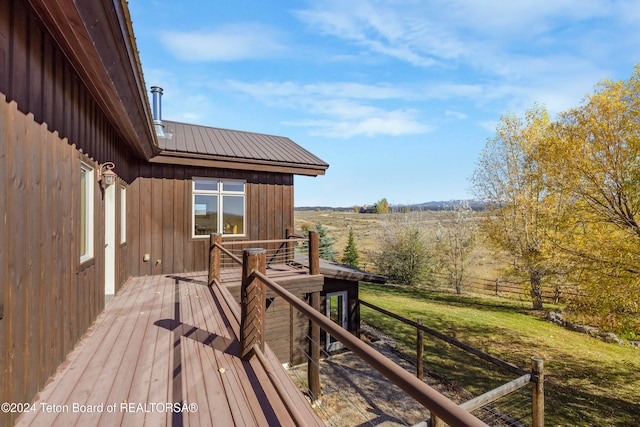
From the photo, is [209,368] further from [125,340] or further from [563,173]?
[563,173]

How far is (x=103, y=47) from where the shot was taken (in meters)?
2.31

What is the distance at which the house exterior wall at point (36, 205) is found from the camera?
188 cm

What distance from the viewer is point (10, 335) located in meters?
1.89

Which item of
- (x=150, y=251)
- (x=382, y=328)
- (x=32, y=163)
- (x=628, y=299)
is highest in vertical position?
(x=32, y=163)

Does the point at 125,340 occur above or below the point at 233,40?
below

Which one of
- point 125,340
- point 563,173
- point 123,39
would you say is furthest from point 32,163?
point 563,173

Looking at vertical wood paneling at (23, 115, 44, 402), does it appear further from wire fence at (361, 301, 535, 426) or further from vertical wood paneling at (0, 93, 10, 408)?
wire fence at (361, 301, 535, 426)

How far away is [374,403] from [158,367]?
18.6 feet

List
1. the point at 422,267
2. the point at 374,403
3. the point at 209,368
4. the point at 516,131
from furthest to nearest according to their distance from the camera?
the point at 422,267 → the point at 516,131 → the point at 374,403 → the point at 209,368

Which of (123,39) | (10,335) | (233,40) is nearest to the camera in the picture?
(10,335)

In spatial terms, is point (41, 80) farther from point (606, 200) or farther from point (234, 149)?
point (606, 200)

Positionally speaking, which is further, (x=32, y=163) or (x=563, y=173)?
(x=563, y=173)

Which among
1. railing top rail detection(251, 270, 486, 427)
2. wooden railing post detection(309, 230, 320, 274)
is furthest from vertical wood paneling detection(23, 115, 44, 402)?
wooden railing post detection(309, 230, 320, 274)

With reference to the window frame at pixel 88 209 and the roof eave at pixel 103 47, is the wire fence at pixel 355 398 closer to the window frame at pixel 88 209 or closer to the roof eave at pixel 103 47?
the window frame at pixel 88 209
